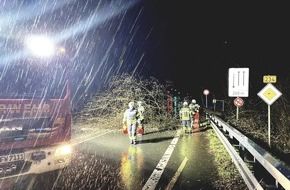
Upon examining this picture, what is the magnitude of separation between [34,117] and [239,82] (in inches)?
406

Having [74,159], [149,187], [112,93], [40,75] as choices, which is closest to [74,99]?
[112,93]

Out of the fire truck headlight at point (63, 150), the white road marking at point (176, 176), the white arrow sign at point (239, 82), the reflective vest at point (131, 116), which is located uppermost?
A: the white arrow sign at point (239, 82)

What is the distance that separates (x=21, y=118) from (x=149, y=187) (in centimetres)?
283

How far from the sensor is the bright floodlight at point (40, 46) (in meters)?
6.71

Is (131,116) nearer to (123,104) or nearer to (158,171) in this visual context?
(158,171)

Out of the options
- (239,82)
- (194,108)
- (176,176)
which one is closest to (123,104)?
(194,108)

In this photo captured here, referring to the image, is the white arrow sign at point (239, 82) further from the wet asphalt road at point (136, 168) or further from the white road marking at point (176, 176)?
the white road marking at point (176, 176)

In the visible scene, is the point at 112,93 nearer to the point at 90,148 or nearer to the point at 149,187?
the point at 90,148

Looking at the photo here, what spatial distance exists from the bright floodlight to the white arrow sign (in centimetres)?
923

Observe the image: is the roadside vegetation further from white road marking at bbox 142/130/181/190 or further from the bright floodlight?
the bright floodlight

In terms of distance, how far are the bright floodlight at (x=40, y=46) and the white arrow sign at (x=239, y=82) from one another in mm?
9230

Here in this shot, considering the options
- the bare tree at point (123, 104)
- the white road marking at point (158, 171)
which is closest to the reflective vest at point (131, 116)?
the white road marking at point (158, 171)

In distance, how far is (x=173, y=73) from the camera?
49062 mm

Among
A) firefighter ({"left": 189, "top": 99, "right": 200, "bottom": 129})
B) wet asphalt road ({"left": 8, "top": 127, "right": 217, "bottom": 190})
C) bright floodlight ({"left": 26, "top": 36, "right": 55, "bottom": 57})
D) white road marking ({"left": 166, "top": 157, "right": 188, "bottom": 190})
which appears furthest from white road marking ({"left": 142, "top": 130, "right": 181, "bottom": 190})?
firefighter ({"left": 189, "top": 99, "right": 200, "bottom": 129})
